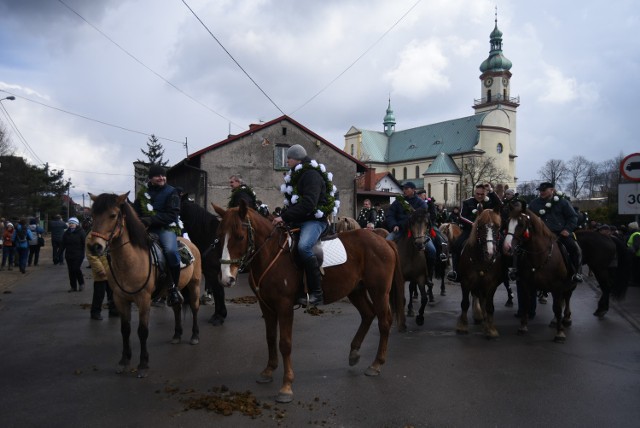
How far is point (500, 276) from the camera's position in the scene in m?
8.12

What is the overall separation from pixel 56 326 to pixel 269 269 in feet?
18.5

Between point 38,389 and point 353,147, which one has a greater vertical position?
point 353,147

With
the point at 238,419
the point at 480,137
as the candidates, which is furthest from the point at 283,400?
the point at 480,137

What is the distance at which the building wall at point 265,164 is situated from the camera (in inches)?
1204

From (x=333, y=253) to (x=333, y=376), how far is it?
1515 millimetres

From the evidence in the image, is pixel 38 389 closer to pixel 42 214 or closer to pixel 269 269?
pixel 269 269

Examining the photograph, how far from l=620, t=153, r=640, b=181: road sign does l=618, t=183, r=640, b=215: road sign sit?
0.23m

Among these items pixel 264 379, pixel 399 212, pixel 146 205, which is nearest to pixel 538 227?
pixel 399 212

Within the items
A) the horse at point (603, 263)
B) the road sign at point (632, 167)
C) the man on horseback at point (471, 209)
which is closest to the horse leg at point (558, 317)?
the man on horseback at point (471, 209)

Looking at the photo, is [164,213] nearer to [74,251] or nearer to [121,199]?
[121,199]

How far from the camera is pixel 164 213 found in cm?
681

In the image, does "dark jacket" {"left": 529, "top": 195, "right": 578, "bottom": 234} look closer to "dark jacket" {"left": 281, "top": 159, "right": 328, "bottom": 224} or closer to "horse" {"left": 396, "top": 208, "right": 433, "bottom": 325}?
"horse" {"left": 396, "top": 208, "right": 433, "bottom": 325}

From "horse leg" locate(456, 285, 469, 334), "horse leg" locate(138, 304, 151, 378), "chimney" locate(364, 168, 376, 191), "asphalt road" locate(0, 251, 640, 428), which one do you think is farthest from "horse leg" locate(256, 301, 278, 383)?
"chimney" locate(364, 168, 376, 191)

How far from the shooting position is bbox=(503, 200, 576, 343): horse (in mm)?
7684
